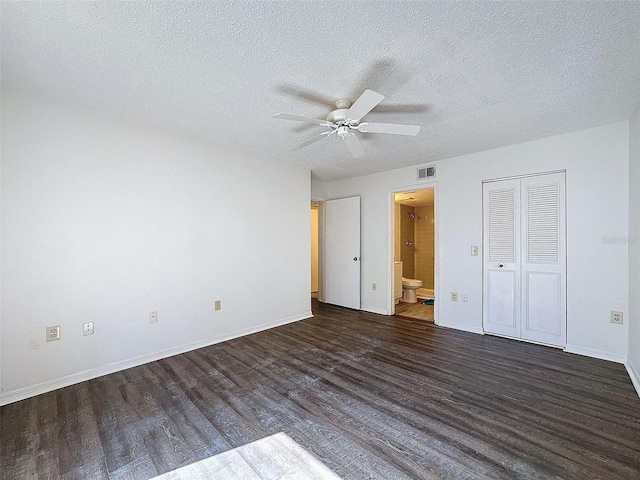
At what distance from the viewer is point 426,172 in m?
4.07

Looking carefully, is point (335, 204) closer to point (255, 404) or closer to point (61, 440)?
point (255, 404)

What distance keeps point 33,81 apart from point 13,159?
23.6 inches

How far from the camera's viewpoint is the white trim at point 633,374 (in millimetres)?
2239

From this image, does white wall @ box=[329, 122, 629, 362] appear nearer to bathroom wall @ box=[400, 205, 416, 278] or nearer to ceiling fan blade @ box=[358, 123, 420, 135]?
ceiling fan blade @ box=[358, 123, 420, 135]

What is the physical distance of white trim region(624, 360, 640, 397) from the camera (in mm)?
2239

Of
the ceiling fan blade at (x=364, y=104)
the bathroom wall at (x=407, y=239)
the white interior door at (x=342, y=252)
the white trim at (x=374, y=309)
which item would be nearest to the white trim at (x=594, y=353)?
the white trim at (x=374, y=309)

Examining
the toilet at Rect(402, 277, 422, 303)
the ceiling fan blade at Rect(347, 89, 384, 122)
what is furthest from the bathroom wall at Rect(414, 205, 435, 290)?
the ceiling fan blade at Rect(347, 89, 384, 122)

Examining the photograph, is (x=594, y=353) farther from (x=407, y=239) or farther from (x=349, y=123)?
(x=407, y=239)

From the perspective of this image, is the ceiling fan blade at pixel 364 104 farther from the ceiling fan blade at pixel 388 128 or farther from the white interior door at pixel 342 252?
the white interior door at pixel 342 252

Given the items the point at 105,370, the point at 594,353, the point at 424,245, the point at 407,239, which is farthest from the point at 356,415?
the point at 424,245

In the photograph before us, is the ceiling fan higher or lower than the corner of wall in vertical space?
higher

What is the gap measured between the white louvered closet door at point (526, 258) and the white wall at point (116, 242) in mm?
2907

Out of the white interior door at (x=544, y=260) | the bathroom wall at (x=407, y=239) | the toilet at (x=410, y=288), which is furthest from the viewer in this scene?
the bathroom wall at (x=407, y=239)

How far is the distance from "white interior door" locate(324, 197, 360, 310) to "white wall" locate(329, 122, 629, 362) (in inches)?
53.7
